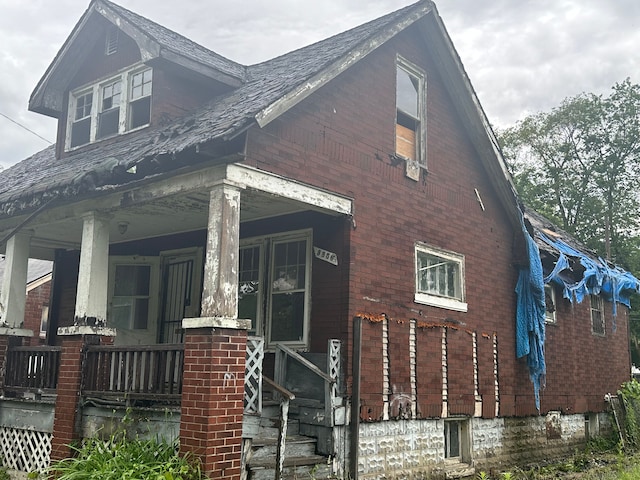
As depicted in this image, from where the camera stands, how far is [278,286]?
1056 cm

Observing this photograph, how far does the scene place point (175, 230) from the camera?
39.6 ft

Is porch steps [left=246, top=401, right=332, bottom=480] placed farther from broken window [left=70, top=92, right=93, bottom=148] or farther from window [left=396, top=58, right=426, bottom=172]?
broken window [left=70, top=92, right=93, bottom=148]

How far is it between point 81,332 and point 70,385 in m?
0.72

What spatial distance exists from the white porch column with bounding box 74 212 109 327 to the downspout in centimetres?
345

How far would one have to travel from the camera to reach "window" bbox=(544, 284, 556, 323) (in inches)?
576

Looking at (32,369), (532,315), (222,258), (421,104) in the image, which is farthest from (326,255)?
(532,315)

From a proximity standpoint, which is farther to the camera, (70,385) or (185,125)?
(185,125)

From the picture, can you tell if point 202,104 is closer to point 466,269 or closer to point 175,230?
point 175,230

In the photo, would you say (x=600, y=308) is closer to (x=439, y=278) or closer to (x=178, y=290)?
(x=439, y=278)

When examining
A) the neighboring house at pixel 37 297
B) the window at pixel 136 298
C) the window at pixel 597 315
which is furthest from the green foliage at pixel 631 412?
the neighboring house at pixel 37 297

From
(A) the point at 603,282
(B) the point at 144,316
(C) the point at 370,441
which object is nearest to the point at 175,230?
(B) the point at 144,316

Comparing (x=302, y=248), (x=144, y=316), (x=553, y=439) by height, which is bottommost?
(x=553, y=439)

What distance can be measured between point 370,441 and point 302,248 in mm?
2965

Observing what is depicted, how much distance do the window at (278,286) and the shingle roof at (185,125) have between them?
2250mm
